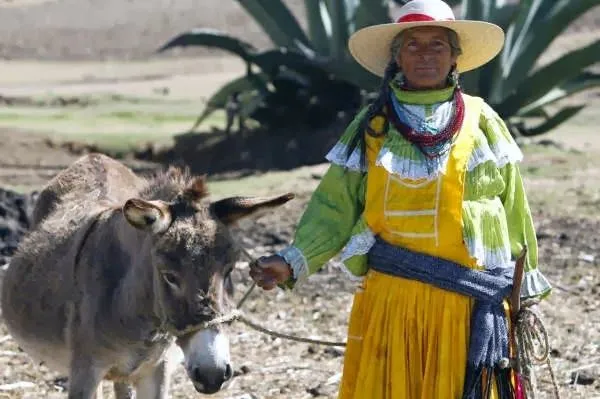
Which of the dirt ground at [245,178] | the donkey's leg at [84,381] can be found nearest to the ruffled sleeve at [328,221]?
the donkey's leg at [84,381]

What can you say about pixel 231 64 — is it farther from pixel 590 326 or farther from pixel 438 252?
pixel 438 252

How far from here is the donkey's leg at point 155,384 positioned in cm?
609

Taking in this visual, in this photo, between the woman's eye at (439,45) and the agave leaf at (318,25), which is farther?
the agave leaf at (318,25)

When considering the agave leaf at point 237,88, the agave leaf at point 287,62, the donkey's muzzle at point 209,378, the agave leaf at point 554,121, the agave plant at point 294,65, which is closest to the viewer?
the donkey's muzzle at point 209,378

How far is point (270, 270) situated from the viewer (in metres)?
5.03

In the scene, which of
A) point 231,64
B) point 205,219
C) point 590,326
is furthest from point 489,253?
point 231,64

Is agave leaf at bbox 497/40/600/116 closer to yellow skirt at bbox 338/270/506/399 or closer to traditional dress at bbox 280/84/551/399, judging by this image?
traditional dress at bbox 280/84/551/399

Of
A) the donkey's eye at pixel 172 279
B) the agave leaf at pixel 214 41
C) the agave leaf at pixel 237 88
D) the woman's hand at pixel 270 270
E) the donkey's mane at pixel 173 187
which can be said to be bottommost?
the donkey's eye at pixel 172 279

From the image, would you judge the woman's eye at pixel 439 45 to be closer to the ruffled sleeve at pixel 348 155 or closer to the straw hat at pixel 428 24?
the straw hat at pixel 428 24

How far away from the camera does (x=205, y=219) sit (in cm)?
522

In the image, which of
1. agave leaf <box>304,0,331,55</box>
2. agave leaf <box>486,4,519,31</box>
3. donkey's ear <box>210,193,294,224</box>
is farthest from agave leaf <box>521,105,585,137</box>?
donkey's ear <box>210,193,294,224</box>

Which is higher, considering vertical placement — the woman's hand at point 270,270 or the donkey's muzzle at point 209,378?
the woman's hand at point 270,270

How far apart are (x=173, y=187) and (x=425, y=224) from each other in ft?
3.56

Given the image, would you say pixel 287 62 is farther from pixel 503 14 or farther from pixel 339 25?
pixel 503 14
